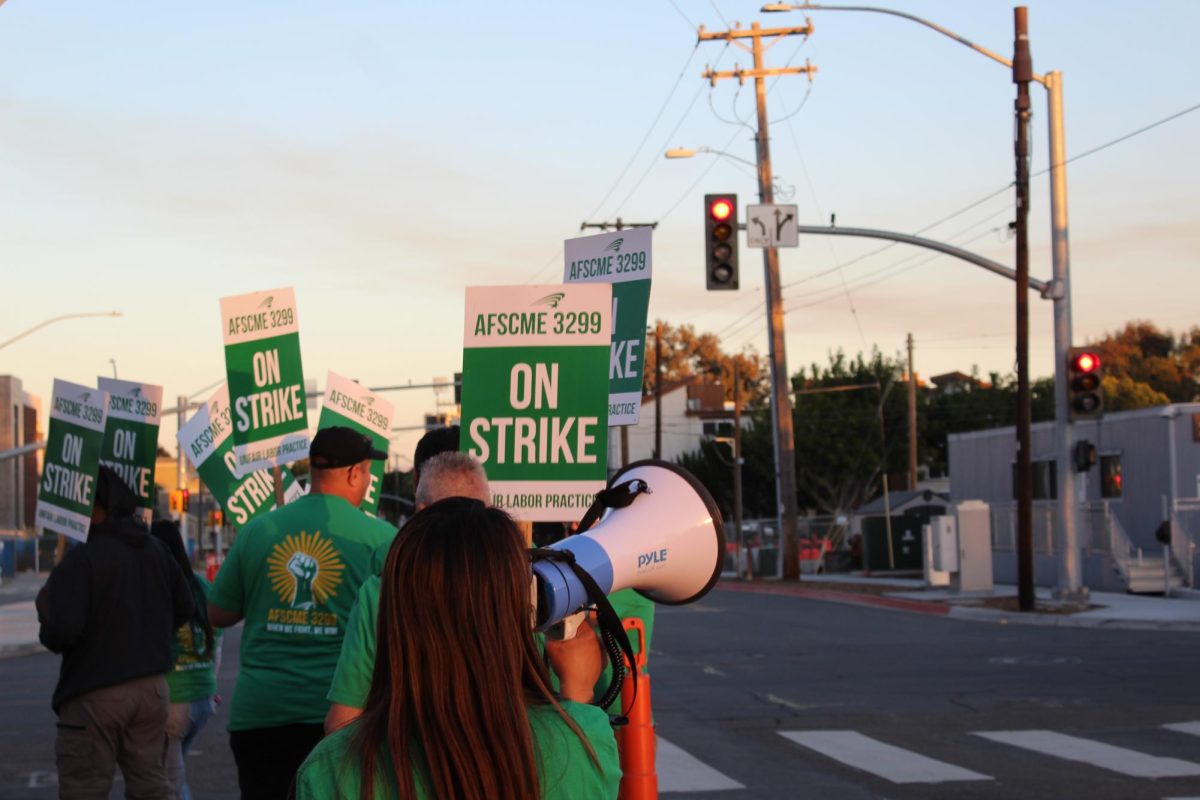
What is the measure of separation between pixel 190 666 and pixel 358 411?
518 centimetres

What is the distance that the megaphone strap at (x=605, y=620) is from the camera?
288 cm

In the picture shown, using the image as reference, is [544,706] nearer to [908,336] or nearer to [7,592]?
[7,592]

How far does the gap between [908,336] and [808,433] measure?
9807 mm

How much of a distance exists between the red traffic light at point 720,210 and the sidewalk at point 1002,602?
8.75m

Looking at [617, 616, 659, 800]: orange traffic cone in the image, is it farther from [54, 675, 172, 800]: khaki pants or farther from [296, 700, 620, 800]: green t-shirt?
[54, 675, 172, 800]: khaki pants

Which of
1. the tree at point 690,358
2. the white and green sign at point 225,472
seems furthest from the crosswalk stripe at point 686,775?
the tree at point 690,358

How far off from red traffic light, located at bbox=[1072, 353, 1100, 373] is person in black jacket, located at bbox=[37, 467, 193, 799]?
1985 cm

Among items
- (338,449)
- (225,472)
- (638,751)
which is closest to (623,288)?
(338,449)

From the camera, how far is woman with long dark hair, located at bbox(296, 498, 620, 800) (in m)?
2.45

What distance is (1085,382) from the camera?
78.9 ft

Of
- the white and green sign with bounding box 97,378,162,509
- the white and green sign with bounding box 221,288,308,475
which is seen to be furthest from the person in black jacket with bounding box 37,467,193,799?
the white and green sign with bounding box 221,288,308,475

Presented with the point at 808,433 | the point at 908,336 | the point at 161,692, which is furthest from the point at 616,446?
the point at 161,692

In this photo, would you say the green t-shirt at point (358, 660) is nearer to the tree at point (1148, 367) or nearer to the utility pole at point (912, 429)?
the utility pole at point (912, 429)

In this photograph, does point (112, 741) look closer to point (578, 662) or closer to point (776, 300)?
point (578, 662)
